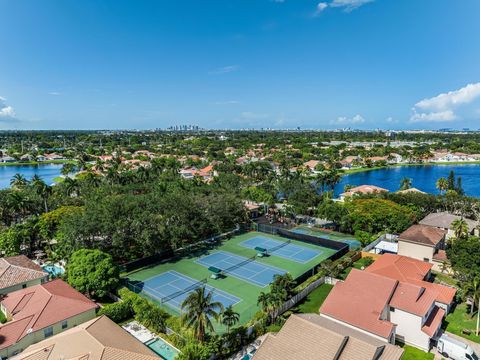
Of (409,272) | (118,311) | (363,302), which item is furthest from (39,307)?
(409,272)

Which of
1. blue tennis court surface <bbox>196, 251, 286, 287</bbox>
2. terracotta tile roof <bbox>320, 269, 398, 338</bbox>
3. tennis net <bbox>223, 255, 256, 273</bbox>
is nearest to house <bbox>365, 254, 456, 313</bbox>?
terracotta tile roof <bbox>320, 269, 398, 338</bbox>

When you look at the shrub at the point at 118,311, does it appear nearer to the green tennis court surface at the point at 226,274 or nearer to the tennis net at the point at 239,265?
the green tennis court surface at the point at 226,274

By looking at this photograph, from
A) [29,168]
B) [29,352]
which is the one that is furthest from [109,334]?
[29,168]

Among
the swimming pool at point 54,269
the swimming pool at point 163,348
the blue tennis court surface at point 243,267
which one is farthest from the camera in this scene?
the blue tennis court surface at point 243,267

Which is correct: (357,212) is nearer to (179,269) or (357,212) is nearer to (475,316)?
(475,316)

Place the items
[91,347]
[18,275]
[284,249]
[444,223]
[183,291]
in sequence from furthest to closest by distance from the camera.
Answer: [444,223] < [284,249] < [183,291] < [18,275] < [91,347]

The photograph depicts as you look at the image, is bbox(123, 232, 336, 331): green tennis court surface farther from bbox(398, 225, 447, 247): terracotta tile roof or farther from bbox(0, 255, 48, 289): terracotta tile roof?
bbox(398, 225, 447, 247): terracotta tile roof

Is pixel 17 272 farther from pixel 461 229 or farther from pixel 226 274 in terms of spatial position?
pixel 461 229

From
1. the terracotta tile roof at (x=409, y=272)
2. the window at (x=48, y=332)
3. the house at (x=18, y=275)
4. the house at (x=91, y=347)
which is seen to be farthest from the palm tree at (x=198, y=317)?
the house at (x=18, y=275)
